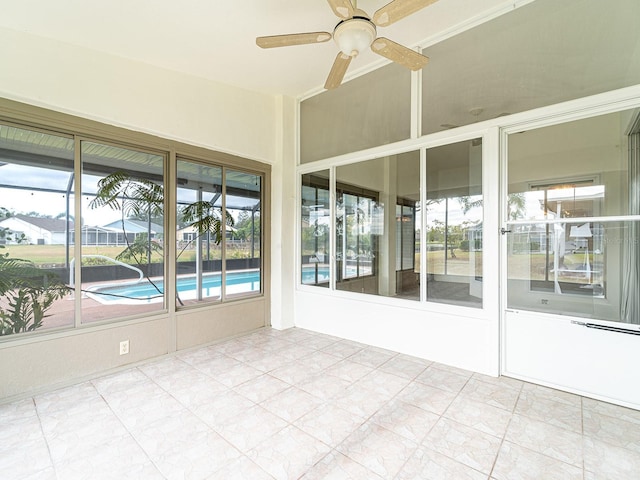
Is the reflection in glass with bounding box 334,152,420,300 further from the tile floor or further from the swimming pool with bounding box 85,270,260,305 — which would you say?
the swimming pool with bounding box 85,270,260,305

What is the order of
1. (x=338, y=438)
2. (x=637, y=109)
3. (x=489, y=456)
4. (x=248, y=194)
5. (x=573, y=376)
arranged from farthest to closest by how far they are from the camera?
1. (x=248, y=194)
2. (x=573, y=376)
3. (x=637, y=109)
4. (x=338, y=438)
5. (x=489, y=456)

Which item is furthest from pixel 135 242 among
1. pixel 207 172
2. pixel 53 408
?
pixel 53 408

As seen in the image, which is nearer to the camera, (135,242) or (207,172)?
(135,242)

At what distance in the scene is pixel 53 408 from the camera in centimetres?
231

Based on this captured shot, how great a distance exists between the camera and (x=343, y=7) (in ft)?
6.05

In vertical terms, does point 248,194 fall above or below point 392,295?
above

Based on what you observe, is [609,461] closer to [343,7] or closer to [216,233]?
[343,7]

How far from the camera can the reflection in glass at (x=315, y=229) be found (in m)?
4.26

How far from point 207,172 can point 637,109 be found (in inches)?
160

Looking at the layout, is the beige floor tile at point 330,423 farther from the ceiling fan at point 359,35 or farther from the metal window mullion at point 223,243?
the ceiling fan at point 359,35

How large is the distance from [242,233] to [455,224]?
2.64m

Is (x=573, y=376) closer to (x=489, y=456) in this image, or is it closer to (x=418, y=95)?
(x=489, y=456)

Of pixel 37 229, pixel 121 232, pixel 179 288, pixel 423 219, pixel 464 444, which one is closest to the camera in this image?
pixel 464 444

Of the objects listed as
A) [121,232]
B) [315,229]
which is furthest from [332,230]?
[121,232]
